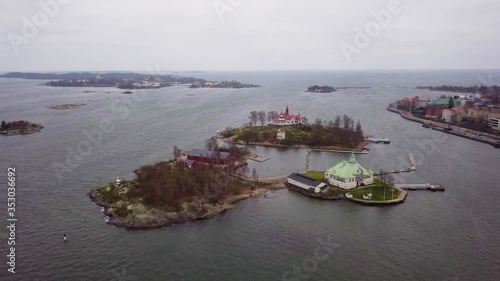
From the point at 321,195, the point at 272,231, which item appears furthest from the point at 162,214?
the point at 321,195

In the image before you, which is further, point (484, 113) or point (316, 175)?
point (484, 113)

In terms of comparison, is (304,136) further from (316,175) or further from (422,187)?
(422,187)

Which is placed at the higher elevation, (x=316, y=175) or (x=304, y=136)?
(x=304, y=136)

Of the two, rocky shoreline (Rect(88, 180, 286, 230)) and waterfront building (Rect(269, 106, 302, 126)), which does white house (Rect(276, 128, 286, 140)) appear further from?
rocky shoreline (Rect(88, 180, 286, 230))

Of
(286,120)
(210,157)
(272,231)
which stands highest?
(286,120)

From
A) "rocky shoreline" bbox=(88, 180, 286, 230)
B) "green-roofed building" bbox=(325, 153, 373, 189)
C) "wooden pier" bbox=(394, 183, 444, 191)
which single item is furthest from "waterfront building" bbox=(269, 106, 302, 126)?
"rocky shoreline" bbox=(88, 180, 286, 230)

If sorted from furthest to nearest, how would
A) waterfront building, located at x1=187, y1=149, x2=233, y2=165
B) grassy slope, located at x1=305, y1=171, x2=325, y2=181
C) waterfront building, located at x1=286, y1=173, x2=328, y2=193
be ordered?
waterfront building, located at x1=187, y1=149, x2=233, y2=165 → grassy slope, located at x1=305, y1=171, x2=325, y2=181 → waterfront building, located at x1=286, y1=173, x2=328, y2=193

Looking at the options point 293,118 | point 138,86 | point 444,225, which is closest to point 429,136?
point 293,118
